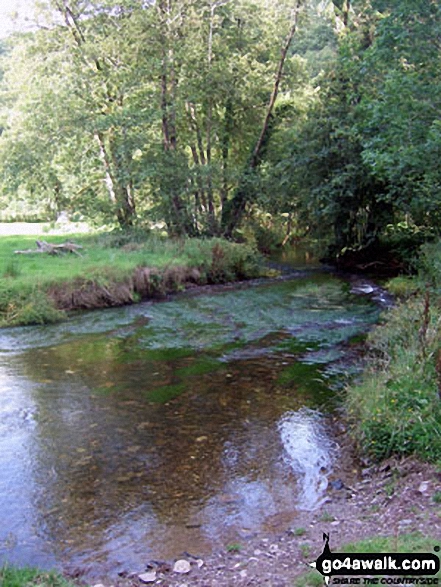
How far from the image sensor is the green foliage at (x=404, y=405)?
6621mm

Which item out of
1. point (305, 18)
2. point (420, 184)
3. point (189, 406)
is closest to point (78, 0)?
point (305, 18)

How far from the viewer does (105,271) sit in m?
18.8

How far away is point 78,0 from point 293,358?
24.0 meters

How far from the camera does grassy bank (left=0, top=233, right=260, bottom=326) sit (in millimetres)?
16438

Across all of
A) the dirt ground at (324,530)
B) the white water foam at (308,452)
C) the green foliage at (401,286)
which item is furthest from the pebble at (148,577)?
the green foliage at (401,286)

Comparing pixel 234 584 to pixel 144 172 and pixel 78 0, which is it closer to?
pixel 144 172

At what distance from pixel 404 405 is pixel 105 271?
1341 centimetres

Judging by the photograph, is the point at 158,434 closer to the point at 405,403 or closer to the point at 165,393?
the point at 165,393

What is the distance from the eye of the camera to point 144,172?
26.5 m

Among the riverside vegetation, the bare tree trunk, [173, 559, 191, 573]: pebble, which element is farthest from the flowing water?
the bare tree trunk

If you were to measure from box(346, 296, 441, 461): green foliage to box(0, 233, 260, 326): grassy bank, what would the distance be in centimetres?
1074

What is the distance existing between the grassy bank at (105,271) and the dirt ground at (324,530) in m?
11.9

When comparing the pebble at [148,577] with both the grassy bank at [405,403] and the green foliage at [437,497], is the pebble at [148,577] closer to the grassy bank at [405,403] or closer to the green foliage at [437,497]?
the green foliage at [437,497]

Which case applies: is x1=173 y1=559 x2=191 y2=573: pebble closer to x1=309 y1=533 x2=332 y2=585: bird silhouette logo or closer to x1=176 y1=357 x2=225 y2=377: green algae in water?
x1=309 y1=533 x2=332 y2=585: bird silhouette logo
